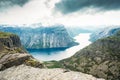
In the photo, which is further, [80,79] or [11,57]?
[11,57]

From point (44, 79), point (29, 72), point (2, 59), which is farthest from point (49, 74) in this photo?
point (2, 59)

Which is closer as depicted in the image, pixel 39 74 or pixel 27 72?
pixel 39 74

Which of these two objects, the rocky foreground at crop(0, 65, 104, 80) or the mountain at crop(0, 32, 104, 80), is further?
the mountain at crop(0, 32, 104, 80)

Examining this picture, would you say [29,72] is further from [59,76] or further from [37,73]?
[59,76]

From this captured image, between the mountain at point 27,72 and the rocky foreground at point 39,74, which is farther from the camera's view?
the mountain at point 27,72

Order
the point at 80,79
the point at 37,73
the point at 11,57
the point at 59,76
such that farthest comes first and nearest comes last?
the point at 11,57 → the point at 37,73 → the point at 59,76 → the point at 80,79

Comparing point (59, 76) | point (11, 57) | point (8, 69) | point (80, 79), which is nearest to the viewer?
point (80, 79)

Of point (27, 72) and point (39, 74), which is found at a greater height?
point (39, 74)
